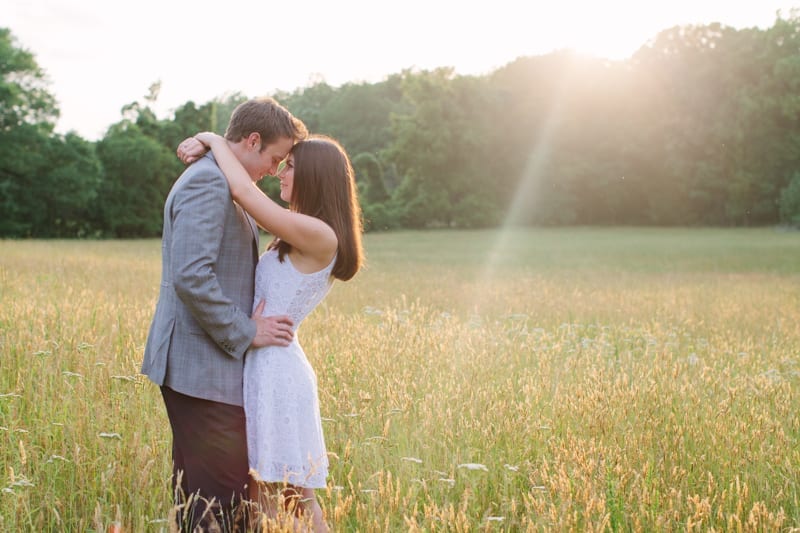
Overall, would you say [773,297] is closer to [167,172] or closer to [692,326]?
[692,326]

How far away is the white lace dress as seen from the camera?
3346mm

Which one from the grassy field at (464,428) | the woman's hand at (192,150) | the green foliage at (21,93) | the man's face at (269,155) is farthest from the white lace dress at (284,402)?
the green foliage at (21,93)

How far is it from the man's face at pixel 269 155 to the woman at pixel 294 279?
0.04 meters

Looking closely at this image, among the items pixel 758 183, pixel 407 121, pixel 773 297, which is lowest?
pixel 773 297

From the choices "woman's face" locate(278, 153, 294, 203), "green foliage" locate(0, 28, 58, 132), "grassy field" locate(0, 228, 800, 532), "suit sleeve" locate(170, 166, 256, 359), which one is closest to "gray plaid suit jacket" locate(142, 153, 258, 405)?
"suit sleeve" locate(170, 166, 256, 359)

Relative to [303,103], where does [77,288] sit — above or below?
below

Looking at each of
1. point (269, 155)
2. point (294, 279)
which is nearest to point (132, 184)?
point (269, 155)

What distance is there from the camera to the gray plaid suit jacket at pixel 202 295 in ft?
10.7

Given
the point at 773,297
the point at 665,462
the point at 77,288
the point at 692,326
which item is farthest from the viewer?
the point at 773,297

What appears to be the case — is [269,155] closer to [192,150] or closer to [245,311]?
[192,150]

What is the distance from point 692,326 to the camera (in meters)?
10.3

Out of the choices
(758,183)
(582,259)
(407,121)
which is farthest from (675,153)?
(582,259)

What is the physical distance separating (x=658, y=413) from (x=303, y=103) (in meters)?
79.1

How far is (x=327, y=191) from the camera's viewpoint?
140 inches
